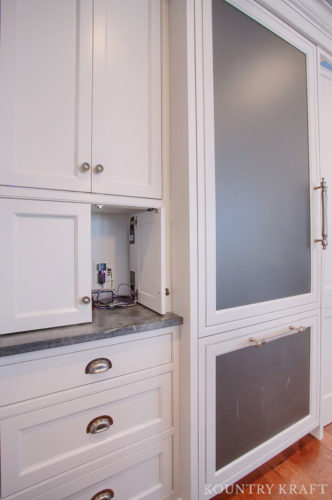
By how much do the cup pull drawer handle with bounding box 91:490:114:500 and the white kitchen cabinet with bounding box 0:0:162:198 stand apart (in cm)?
114

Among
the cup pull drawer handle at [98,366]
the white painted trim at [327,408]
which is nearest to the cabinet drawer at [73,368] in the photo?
the cup pull drawer handle at [98,366]

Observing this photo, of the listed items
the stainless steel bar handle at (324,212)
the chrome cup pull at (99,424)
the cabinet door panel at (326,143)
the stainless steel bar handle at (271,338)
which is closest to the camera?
the chrome cup pull at (99,424)

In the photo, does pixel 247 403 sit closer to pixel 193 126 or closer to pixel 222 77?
pixel 193 126

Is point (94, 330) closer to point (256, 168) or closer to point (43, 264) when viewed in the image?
point (43, 264)

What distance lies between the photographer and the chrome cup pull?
0.80 m

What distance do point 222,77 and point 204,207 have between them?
582 mm

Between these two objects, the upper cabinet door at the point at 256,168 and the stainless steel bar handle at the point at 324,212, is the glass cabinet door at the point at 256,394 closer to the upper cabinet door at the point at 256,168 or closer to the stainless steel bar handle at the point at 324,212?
the upper cabinet door at the point at 256,168

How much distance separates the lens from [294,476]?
115 centimetres

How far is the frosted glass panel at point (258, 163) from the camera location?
975 mm

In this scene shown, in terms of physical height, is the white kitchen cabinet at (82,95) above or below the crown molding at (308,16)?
below

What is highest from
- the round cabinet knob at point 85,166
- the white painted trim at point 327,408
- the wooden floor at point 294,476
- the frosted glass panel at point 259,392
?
the round cabinet knob at point 85,166

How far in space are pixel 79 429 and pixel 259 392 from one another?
0.85 meters

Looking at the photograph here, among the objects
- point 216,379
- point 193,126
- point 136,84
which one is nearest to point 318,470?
point 216,379

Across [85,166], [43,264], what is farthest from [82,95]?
[43,264]
